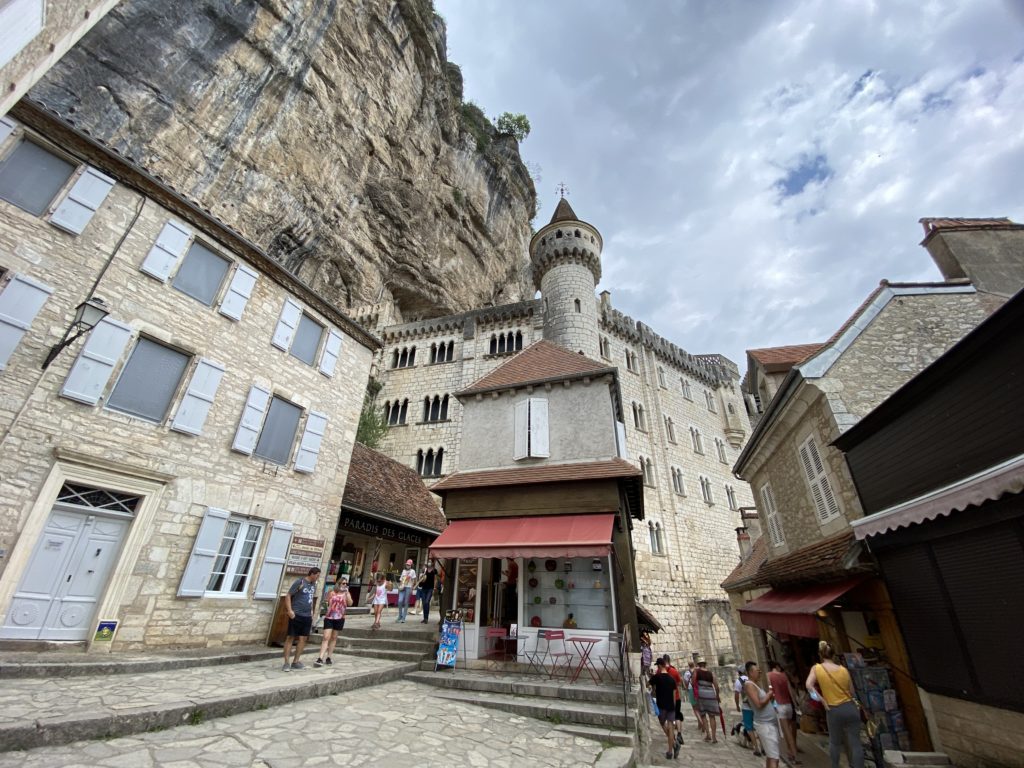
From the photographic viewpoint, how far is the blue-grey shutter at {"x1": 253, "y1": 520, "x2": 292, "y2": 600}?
27.3 ft

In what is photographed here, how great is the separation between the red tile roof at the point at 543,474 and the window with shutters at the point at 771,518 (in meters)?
4.57

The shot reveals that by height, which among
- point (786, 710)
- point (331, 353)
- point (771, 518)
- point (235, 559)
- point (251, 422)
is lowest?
point (786, 710)

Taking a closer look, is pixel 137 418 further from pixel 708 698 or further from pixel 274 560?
pixel 708 698

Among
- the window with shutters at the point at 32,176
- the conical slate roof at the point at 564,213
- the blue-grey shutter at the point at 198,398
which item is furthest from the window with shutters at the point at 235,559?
the conical slate roof at the point at 564,213

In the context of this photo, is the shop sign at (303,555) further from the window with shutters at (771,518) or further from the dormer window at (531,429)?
the window with shutters at (771,518)

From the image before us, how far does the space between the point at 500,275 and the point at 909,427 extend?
105 feet

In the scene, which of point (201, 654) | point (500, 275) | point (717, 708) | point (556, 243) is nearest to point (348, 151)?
point (556, 243)

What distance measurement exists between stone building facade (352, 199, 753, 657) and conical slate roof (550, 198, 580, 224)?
0.16 metres

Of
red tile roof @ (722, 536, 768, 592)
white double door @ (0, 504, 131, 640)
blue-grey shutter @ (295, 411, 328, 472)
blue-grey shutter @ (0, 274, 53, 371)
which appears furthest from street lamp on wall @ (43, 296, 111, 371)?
red tile roof @ (722, 536, 768, 592)

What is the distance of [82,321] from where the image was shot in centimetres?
645

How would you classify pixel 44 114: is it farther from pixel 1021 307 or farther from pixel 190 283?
pixel 1021 307

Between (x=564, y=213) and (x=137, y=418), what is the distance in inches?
1034

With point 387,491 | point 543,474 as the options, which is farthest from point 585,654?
point 387,491

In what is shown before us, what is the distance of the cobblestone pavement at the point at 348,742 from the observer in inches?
130
